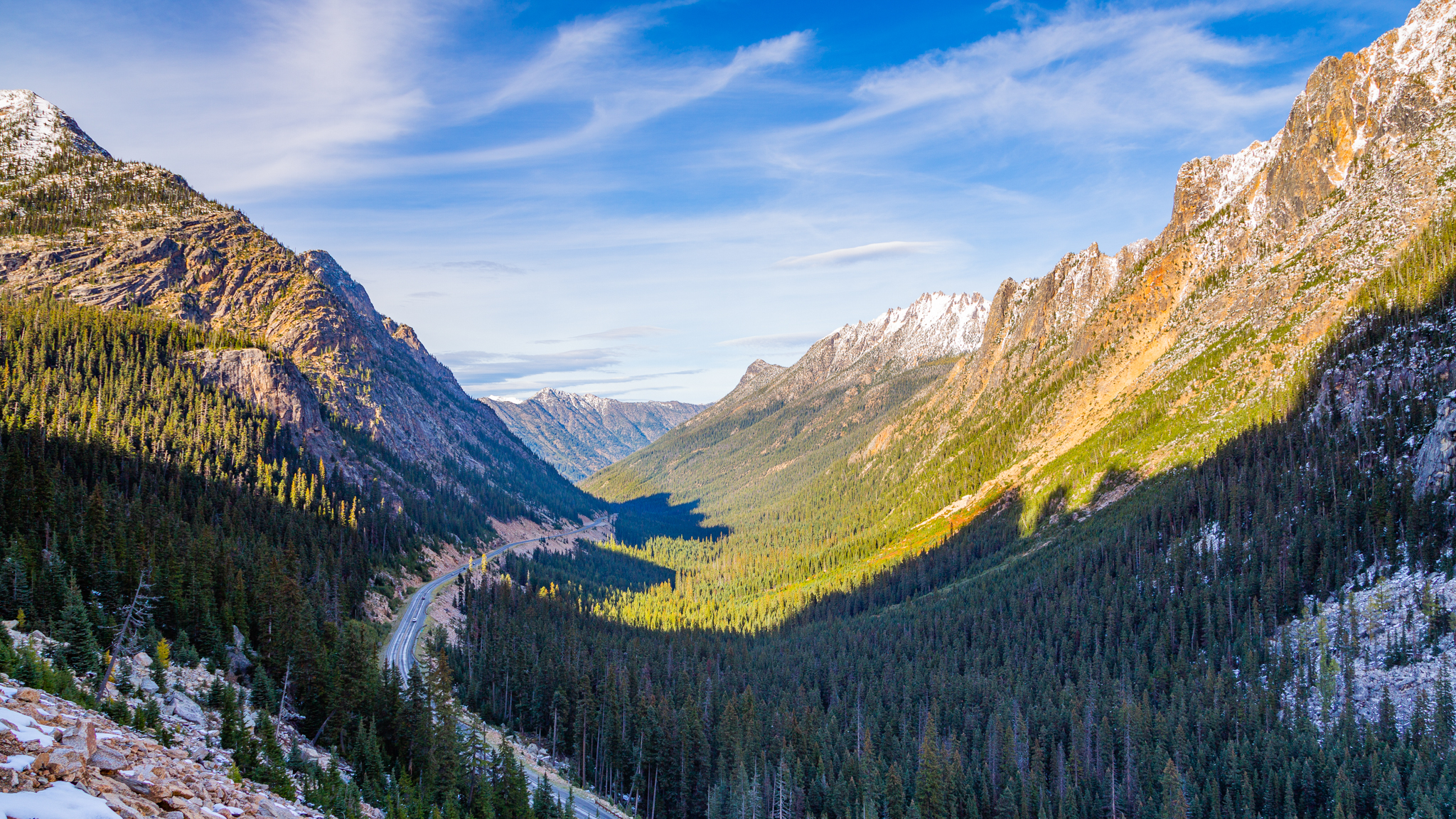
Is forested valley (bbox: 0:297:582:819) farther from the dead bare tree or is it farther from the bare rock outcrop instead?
the bare rock outcrop

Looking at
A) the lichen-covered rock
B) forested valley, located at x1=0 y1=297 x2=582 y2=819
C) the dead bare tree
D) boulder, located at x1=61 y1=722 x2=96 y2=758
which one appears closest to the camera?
boulder, located at x1=61 y1=722 x2=96 y2=758

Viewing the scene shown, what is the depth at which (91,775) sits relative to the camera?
58.9ft

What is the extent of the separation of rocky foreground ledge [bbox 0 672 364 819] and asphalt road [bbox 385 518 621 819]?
39.9 m

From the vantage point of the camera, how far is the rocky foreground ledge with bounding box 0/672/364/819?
52.2ft

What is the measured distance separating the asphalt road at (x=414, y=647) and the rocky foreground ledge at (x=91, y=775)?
39.9m

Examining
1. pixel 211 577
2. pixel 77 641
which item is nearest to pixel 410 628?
pixel 211 577

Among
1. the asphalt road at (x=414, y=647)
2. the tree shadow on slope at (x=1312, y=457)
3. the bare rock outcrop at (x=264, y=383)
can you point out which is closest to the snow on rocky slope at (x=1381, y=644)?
the tree shadow on slope at (x=1312, y=457)

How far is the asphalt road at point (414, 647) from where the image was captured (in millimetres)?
65000

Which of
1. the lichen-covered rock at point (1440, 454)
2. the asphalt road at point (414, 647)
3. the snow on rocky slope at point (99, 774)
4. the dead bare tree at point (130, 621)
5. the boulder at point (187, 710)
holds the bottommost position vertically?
the asphalt road at point (414, 647)

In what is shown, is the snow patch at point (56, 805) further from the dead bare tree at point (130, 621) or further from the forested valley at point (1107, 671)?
the forested valley at point (1107, 671)

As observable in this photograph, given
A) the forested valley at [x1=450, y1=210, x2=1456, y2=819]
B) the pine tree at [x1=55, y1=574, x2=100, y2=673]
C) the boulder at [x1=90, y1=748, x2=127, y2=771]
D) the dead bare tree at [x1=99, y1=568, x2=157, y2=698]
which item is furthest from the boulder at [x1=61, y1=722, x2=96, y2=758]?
the forested valley at [x1=450, y1=210, x2=1456, y2=819]

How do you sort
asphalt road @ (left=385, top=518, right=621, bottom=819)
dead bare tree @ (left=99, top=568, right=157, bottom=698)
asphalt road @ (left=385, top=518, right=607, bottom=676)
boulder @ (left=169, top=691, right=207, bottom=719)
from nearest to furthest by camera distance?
boulder @ (left=169, top=691, right=207, bottom=719)
dead bare tree @ (left=99, top=568, right=157, bottom=698)
asphalt road @ (left=385, top=518, right=621, bottom=819)
asphalt road @ (left=385, top=518, right=607, bottom=676)

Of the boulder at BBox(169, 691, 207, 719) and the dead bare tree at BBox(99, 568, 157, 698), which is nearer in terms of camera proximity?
the boulder at BBox(169, 691, 207, 719)

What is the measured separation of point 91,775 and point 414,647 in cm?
8632
